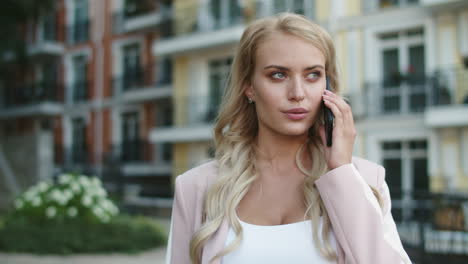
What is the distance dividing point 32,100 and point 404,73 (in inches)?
768

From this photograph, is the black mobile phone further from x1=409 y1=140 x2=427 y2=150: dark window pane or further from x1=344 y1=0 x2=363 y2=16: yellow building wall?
x1=344 y1=0 x2=363 y2=16: yellow building wall

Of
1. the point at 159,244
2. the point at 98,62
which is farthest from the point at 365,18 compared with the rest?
the point at 98,62

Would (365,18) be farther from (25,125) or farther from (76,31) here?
(25,125)

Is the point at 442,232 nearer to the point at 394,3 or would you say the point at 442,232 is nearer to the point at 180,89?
the point at 394,3

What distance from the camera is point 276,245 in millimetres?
1776

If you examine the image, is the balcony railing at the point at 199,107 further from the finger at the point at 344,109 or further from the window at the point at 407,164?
the finger at the point at 344,109

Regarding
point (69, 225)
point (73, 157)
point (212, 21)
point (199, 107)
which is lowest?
point (73, 157)

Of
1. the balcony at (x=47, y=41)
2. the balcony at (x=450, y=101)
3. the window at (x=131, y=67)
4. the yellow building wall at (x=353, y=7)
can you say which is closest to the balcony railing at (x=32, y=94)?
the balcony at (x=47, y=41)

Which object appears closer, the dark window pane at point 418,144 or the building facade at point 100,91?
the dark window pane at point 418,144

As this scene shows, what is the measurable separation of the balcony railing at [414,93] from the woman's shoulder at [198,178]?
12.7 metres

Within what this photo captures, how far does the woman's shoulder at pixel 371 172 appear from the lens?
1.80 m

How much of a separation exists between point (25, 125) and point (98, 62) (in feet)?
19.8

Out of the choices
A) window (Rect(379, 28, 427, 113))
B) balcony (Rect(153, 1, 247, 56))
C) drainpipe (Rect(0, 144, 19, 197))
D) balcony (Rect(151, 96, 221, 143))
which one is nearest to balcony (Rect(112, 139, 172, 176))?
balcony (Rect(151, 96, 221, 143))

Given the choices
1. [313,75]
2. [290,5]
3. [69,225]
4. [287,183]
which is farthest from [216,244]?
[290,5]
